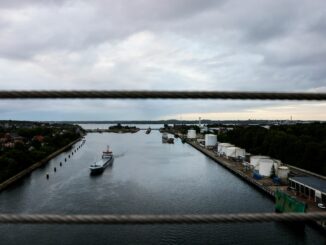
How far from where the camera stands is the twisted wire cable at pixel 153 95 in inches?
12.4

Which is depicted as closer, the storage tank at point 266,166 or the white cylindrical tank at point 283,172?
the white cylindrical tank at point 283,172

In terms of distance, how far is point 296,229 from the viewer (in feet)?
13.7

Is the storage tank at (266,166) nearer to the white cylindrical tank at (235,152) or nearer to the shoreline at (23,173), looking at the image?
the white cylindrical tank at (235,152)

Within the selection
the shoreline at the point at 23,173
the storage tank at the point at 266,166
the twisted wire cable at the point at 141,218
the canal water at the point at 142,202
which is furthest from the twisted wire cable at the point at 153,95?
the storage tank at the point at 266,166

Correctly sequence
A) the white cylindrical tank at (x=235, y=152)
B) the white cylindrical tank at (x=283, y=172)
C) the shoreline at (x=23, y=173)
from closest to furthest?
the shoreline at (x=23, y=173), the white cylindrical tank at (x=283, y=172), the white cylindrical tank at (x=235, y=152)

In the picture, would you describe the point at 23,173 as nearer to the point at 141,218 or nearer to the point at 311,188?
the point at 311,188

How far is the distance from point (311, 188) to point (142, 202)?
2486 millimetres

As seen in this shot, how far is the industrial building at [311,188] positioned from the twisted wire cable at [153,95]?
4.95 meters

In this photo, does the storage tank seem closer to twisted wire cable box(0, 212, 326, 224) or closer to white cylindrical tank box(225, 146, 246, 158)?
white cylindrical tank box(225, 146, 246, 158)

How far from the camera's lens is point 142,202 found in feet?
17.1

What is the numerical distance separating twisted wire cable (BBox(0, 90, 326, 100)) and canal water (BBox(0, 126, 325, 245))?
11.6ft

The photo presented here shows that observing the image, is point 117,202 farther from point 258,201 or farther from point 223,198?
point 258,201

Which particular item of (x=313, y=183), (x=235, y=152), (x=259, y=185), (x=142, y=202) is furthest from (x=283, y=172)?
(x=235, y=152)

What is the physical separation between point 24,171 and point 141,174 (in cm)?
263
